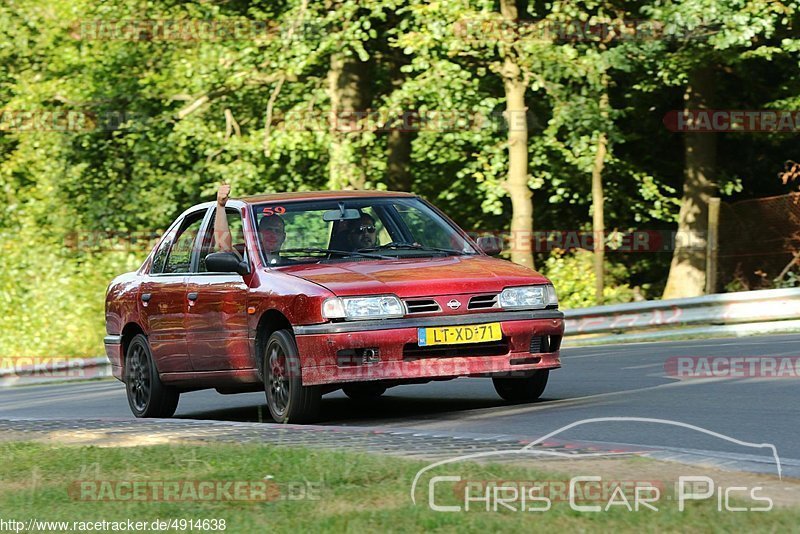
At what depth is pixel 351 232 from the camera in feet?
36.7

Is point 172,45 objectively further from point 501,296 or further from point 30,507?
point 30,507

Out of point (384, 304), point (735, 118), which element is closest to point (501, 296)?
point (384, 304)

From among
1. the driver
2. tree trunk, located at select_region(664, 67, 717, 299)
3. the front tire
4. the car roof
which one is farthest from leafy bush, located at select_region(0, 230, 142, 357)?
the driver

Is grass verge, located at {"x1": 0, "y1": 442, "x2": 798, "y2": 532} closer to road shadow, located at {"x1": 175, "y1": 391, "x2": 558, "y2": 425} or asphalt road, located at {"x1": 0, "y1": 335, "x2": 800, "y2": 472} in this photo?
asphalt road, located at {"x1": 0, "y1": 335, "x2": 800, "y2": 472}

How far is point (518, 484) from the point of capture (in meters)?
6.56

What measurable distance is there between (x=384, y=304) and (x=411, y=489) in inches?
132

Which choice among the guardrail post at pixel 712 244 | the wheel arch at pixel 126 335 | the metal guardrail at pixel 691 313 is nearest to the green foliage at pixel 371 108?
the guardrail post at pixel 712 244

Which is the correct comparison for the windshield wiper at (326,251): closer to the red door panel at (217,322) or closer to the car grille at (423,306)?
the red door panel at (217,322)

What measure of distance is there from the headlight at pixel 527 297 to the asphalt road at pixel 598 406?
28.1 inches

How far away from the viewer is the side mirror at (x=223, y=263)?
10688 mm

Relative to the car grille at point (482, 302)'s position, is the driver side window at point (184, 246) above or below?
above

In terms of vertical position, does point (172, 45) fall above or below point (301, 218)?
above

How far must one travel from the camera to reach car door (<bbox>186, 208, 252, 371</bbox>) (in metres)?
10.9

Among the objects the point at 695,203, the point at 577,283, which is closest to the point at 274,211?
the point at 577,283
